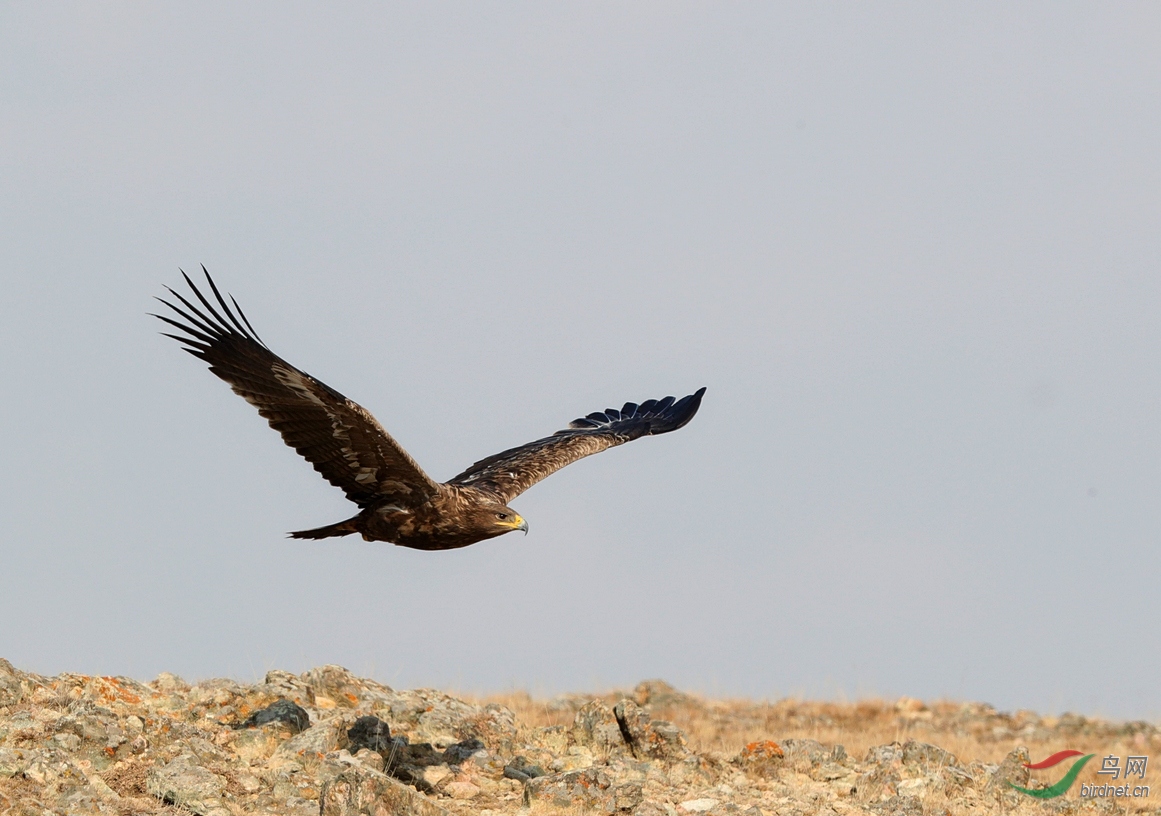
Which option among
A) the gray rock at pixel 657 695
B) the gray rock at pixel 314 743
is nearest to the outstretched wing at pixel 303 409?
the gray rock at pixel 314 743

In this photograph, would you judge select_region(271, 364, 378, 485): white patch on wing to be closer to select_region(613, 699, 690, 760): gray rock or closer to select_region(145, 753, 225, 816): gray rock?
select_region(145, 753, 225, 816): gray rock

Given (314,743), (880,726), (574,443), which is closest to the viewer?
(314,743)

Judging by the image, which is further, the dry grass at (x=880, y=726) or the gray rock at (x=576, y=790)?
the dry grass at (x=880, y=726)

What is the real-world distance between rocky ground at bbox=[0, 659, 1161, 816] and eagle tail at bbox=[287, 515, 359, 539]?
1529 millimetres

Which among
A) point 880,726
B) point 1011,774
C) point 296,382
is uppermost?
point 296,382

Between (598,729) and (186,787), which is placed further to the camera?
(598,729)

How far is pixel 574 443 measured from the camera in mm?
14617

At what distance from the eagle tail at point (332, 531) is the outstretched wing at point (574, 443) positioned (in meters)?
1.50

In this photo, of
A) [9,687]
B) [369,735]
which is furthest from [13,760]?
[369,735]

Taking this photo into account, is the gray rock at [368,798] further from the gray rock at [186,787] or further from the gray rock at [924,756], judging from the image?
the gray rock at [924,756]

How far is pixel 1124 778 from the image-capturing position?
47.5 ft

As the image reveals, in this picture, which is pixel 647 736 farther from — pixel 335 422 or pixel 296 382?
pixel 296 382

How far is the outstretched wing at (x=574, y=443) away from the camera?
13353 millimetres

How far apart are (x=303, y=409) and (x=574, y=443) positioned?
14.7 ft
